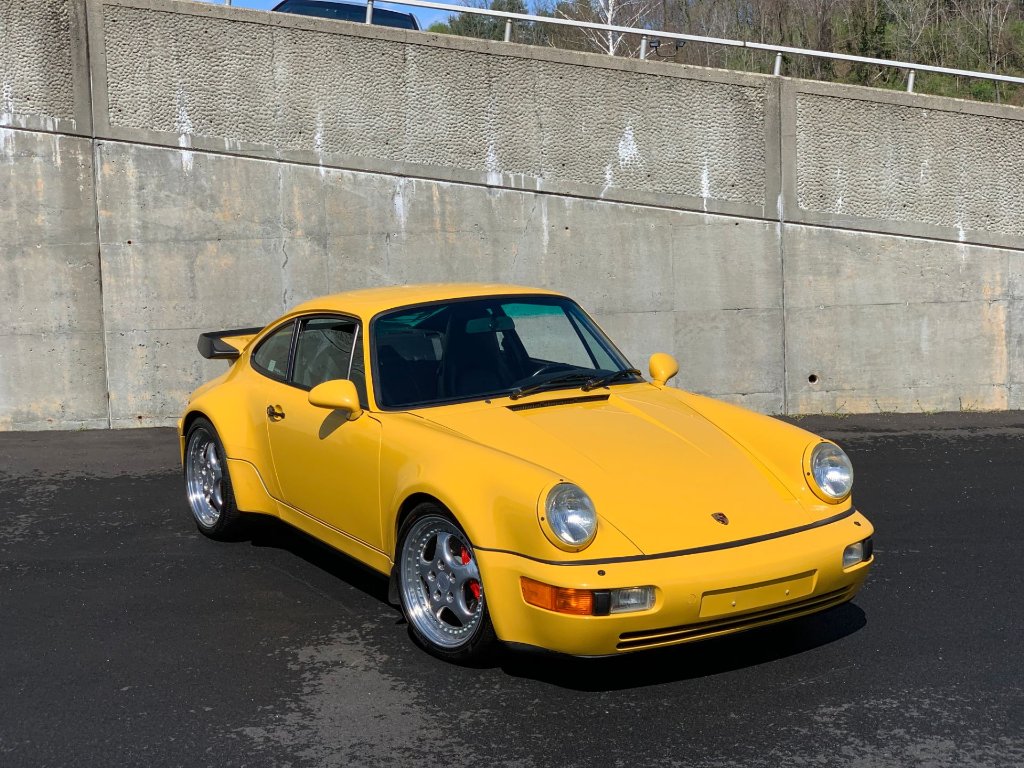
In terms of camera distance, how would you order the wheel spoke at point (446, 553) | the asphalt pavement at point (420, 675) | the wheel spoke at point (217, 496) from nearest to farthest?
the asphalt pavement at point (420, 675), the wheel spoke at point (446, 553), the wheel spoke at point (217, 496)

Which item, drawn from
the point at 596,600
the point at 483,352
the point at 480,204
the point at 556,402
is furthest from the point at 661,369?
the point at 480,204

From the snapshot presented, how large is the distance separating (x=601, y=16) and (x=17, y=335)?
491 inches

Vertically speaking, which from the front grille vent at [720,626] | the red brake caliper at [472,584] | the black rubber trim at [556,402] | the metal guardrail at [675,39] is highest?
the metal guardrail at [675,39]

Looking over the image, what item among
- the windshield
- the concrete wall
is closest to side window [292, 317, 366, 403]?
the windshield

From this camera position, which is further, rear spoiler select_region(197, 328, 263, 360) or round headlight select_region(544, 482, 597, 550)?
rear spoiler select_region(197, 328, 263, 360)

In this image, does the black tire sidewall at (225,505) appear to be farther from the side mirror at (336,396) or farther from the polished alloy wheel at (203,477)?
the side mirror at (336,396)

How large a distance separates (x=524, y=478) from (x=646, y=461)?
60 cm

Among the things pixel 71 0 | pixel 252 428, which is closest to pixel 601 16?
pixel 71 0

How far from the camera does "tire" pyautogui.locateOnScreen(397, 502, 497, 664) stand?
441 centimetres

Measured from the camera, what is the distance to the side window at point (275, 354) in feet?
19.9

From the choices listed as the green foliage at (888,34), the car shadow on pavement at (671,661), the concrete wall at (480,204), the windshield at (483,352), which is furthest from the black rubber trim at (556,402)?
the green foliage at (888,34)

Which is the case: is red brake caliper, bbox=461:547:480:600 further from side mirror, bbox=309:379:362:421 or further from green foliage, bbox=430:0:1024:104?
green foliage, bbox=430:0:1024:104

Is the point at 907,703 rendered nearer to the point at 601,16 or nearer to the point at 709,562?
the point at 709,562

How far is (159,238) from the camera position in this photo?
10094mm
